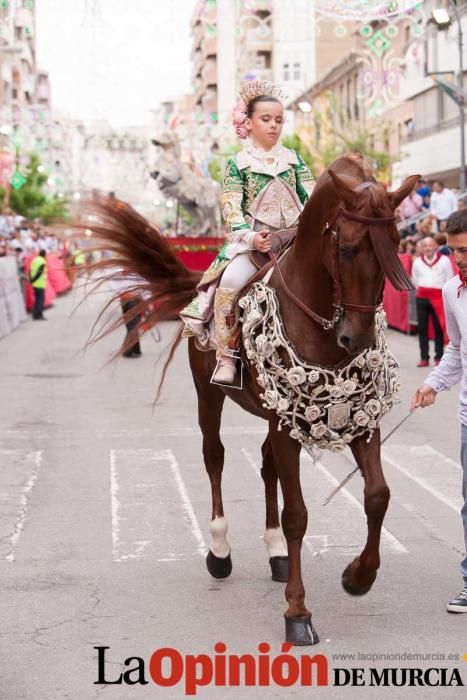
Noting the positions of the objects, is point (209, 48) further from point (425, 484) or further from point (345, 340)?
point (345, 340)

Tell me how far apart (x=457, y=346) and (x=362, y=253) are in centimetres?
114

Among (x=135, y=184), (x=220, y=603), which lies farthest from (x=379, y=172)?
(x=135, y=184)

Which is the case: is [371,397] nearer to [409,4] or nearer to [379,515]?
[379,515]

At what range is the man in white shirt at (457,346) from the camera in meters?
5.72

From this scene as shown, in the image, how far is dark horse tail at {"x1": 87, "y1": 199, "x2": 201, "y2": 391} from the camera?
25.9 feet

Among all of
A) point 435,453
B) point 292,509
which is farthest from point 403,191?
point 435,453

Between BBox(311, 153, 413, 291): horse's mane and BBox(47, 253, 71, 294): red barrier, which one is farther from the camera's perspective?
BBox(47, 253, 71, 294): red barrier

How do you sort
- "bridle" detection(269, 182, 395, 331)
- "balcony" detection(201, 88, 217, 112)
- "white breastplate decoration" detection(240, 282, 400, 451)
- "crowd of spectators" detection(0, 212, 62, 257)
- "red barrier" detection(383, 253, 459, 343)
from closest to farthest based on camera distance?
"bridle" detection(269, 182, 395, 331) → "white breastplate decoration" detection(240, 282, 400, 451) → "red barrier" detection(383, 253, 459, 343) → "crowd of spectators" detection(0, 212, 62, 257) → "balcony" detection(201, 88, 217, 112)

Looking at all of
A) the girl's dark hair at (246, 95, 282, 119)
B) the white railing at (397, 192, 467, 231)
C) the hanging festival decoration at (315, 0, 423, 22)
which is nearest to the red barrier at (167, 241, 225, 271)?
the white railing at (397, 192, 467, 231)

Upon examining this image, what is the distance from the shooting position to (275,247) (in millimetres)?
6406

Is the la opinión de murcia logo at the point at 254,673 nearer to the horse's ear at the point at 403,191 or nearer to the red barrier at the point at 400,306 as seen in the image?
the horse's ear at the point at 403,191

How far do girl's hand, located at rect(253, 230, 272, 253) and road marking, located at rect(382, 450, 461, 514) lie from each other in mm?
2936

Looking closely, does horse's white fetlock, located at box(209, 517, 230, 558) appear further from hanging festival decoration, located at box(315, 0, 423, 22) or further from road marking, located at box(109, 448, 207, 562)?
hanging festival decoration, located at box(315, 0, 423, 22)

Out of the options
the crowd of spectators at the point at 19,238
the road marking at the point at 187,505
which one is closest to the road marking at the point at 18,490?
the road marking at the point at 187,505
